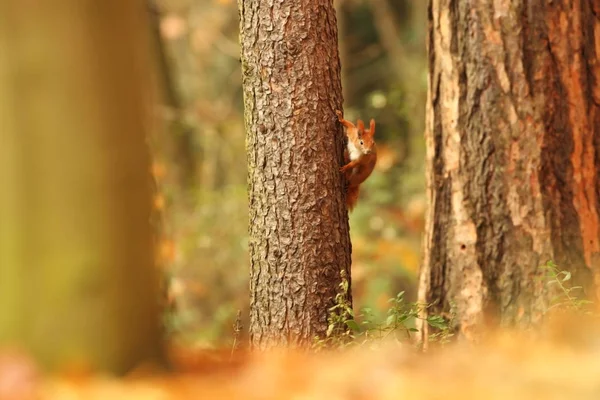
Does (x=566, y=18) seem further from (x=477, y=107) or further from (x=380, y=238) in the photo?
(x=380, y=238)

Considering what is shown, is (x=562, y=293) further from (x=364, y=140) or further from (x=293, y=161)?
(x=293, y=161)

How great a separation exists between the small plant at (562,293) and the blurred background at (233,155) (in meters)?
3.87

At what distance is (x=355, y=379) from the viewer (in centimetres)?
211

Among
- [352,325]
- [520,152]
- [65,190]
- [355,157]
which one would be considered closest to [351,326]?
[352,325]

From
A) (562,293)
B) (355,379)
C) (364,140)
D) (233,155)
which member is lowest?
(562,293)

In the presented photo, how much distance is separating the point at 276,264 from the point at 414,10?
882cm

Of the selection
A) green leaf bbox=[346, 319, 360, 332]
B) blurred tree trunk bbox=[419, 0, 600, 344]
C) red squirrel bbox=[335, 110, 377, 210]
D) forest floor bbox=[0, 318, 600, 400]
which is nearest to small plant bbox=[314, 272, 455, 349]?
green leaf bbox=[346, 319, 360, 332]

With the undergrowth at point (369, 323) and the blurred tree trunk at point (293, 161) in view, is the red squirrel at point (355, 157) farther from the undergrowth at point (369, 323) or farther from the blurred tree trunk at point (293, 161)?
the undergrowth at point (369, 323)

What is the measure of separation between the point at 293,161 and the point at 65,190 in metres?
1.93

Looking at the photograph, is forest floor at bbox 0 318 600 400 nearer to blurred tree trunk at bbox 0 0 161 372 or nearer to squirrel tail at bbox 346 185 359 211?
blurred tree trunk at bbox 0 0 161 372

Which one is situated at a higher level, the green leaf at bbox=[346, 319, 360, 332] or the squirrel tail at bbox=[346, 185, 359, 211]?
the squirrel tail at bbox=[346, 185, 359, 211]

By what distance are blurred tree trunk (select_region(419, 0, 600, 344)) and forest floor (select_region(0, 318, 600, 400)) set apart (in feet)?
7.99

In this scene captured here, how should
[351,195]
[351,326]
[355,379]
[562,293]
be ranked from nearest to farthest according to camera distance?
[355,379]
[351,326]
[562,293]
[351,195]

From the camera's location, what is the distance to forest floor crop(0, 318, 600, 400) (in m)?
1.97
